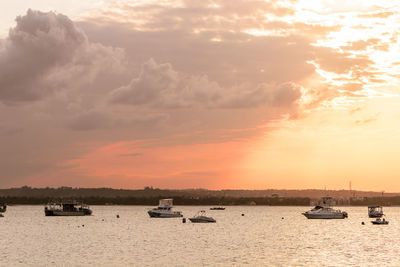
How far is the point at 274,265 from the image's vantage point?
80375mm

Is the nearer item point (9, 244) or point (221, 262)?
point (221, 262)

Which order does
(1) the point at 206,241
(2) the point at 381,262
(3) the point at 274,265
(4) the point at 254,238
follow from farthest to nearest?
1. (4) the point at 254,238
2. (1) the point at 206,241
3. (2) the point at 381,262
4. (3) the point at 274,265

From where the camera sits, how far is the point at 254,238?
13162 centimetres

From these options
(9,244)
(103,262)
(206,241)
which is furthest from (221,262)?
(9,244)

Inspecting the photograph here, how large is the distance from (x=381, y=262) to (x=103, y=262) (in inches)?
1514

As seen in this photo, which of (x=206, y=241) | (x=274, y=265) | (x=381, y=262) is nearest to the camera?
(x=274, y=265)

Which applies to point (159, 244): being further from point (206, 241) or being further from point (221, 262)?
point (221, 262)

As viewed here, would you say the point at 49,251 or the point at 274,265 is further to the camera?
the point at 49,251

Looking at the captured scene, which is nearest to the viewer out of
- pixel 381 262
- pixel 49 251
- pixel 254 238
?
pixel 381 262

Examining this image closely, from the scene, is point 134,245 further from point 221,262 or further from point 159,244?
point 221,262

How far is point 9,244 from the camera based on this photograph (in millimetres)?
114000

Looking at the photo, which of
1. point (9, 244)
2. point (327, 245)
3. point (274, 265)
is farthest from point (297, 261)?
point (9, 244)

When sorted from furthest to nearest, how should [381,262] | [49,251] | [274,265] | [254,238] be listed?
[254,238] < [49,251] < [381,262] < [274,265]

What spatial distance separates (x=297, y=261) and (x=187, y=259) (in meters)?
15.4
